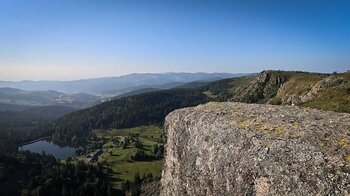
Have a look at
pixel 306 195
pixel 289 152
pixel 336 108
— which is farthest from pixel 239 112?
pixel 336 108

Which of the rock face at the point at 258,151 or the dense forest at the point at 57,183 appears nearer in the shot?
the rock face at the point at 258,151

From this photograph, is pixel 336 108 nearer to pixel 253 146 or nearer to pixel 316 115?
pixel 316 115

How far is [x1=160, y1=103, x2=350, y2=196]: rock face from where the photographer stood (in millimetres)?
12961

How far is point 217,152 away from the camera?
17.8m

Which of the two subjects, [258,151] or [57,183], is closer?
[258,151]

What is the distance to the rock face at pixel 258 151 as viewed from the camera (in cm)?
1296

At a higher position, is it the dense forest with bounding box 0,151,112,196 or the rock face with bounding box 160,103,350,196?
the rock face with bounding box 160,103,350,196

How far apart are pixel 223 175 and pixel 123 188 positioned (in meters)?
165

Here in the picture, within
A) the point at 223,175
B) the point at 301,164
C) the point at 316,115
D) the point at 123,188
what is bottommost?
the point at 123,188

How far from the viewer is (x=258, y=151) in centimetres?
1525

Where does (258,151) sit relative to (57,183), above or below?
above

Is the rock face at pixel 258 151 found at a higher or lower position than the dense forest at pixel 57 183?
higher

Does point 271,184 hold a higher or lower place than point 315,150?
lower

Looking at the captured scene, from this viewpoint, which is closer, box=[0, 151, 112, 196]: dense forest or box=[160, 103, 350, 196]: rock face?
box=[160, 103, 350, 196]: rock face
